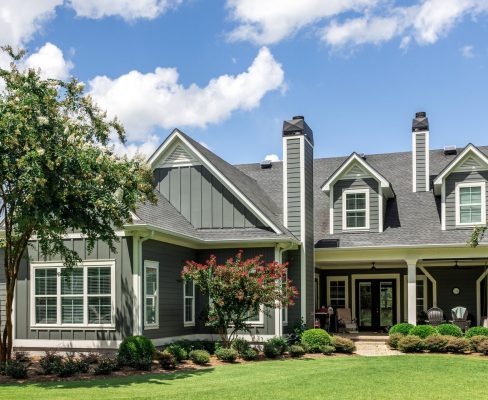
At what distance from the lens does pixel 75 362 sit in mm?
14414

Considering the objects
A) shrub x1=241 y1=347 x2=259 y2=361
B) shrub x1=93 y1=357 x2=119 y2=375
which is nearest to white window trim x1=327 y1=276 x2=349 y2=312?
shrub x1=241 y1=347 x2=259 y2=361

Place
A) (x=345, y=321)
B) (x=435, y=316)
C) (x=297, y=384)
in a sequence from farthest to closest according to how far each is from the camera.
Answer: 1. (x=345, y=321)
2. (x=435, y=316)
3. (x=297, y=384)

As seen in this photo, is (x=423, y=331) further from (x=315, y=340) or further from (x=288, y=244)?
(x=288, y=244)

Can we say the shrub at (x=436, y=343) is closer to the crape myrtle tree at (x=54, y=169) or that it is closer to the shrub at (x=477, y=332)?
the shrub at (x=477, y=332)

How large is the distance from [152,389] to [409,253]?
12120mm

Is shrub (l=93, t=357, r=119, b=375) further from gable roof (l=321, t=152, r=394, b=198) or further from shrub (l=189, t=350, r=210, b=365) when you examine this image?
gable roof (l=321, t=152, r=394, b=198)

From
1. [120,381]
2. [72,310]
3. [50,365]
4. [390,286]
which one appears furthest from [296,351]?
[390,286]

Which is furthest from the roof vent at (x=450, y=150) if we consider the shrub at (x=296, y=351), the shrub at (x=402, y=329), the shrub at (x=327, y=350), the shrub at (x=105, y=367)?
the shrub at (x=105, y=367)

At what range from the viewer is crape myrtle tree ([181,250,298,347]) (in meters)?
17.3

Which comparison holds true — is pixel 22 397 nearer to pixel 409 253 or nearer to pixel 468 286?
pixel 409 253

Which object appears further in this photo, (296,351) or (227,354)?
(296,351)

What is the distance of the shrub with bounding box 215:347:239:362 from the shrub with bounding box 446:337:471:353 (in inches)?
243

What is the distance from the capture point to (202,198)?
824 inches

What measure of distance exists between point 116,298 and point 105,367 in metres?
2.84
